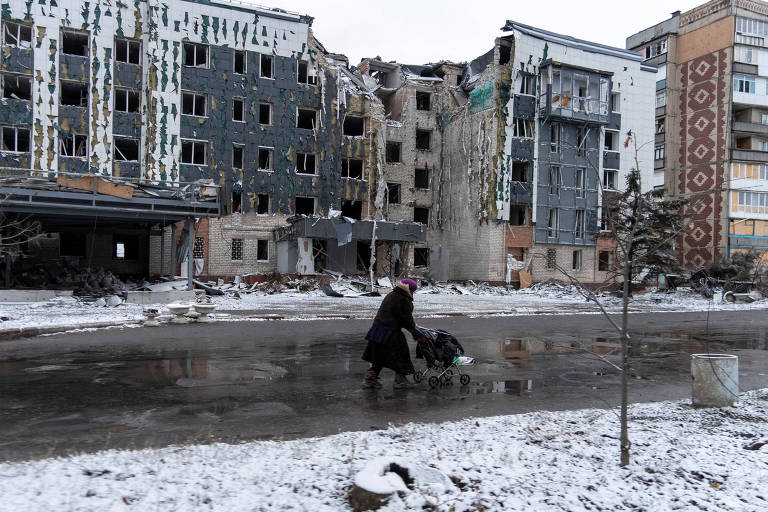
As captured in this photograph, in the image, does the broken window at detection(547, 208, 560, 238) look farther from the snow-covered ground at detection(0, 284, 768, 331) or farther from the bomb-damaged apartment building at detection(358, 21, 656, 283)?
the snow-covered ground at detection(0, 284, 768, 331)

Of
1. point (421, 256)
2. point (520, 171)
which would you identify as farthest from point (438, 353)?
point (421, 256)

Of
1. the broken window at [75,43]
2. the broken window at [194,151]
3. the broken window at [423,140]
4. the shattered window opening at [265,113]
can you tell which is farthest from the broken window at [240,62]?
the broken window at [423,140]

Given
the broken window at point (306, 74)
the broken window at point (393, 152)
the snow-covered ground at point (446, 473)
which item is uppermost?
the broken window at point (306, 74)

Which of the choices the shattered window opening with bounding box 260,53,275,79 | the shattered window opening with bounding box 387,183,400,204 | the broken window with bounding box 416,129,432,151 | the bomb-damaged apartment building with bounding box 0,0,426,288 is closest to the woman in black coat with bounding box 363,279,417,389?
the bomb-damaged apartment building with bounding box 0,0,426,288

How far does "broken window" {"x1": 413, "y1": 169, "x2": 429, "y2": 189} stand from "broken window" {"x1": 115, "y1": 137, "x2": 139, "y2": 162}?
20460 millimetres

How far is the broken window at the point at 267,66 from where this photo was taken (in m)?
37.3

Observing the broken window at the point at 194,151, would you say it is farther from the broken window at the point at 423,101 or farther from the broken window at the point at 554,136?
the broken window at the point at 554,136

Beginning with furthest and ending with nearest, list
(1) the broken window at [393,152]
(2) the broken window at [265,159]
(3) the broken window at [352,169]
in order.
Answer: (1) the broken window at [393,152]
(3) the broken window at [352,169]
(2) the broken window at [265,159]

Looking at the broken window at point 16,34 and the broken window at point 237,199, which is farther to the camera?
the broken window at point 237,199

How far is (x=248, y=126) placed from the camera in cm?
3669

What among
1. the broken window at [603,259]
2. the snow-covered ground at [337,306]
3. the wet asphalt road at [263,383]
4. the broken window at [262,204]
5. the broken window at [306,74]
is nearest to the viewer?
the wet asphalt road at [263,383]

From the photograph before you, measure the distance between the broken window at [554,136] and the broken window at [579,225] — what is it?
510 centimetres

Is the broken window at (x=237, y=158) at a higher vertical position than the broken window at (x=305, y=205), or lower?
higher

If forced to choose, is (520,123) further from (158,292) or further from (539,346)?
(539,346)
